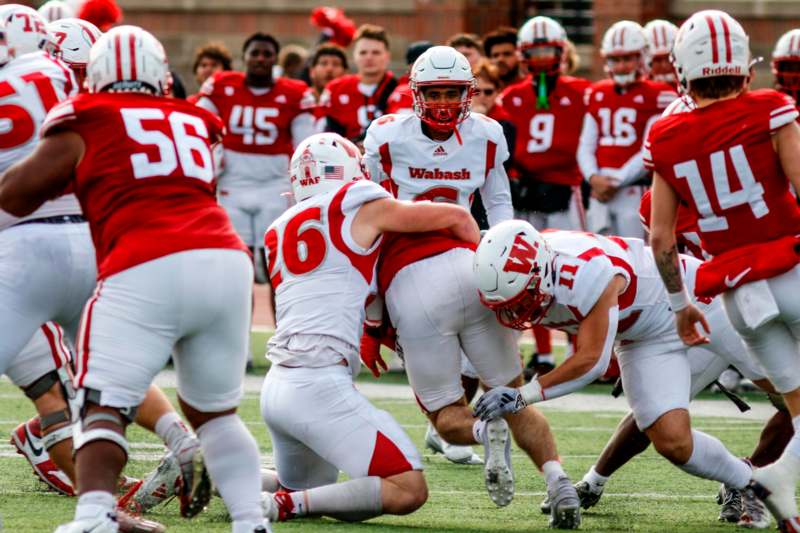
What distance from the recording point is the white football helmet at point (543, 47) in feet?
35.9

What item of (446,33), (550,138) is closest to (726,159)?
(550,138)

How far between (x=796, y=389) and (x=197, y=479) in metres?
2.12

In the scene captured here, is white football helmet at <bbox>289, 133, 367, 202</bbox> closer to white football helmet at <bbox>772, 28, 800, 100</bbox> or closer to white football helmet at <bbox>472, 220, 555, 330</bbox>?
white football helmet at <bbox>472, 220, 555, 330</bbox>

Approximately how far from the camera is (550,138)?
428 inches

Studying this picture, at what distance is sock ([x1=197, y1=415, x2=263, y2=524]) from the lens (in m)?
4.97

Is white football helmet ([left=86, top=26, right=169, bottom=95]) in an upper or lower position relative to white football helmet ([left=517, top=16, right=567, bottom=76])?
upper

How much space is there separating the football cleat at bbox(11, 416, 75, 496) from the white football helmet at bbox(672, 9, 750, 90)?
2.74m

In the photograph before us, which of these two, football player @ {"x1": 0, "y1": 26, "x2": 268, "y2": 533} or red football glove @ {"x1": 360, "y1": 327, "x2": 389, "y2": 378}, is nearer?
football player @ {"x1": 0, "y1": 26, "x2": 268, "y2": 533}

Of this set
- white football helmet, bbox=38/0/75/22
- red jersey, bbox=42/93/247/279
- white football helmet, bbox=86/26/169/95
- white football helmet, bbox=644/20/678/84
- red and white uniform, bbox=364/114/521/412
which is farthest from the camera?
white football helmet, bbox=644/20/678/84

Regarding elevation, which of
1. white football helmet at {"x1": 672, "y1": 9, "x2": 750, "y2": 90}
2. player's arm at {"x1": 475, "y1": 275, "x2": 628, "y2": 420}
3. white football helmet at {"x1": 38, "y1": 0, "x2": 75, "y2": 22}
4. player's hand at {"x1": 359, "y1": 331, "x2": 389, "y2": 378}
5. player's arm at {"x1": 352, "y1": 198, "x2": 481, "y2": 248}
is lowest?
player's hand at {"x1": 359, "y1": 331, "x2": 389, "y2": 378}

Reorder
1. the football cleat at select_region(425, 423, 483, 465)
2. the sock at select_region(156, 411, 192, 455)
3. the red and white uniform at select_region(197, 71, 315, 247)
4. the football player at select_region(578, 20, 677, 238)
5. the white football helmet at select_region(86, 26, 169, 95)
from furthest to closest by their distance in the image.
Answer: the red and white uniform at select_region(197, 71, 315, 247)
the football player at select_region(578, 20, 677, 238)
the football cleat at select_region(425, 423, 483, 465)
the sock at select_region(156, 411, 192, 455)
the white football helmet at select_region(86, 26, 169, 95)

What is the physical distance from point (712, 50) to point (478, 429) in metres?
1.57

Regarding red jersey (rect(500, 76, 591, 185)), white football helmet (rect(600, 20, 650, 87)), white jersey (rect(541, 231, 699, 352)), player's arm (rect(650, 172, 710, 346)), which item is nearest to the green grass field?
white jersey (rect(541, 231, 699, 352))

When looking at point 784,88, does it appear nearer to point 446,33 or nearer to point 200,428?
point 200,428
